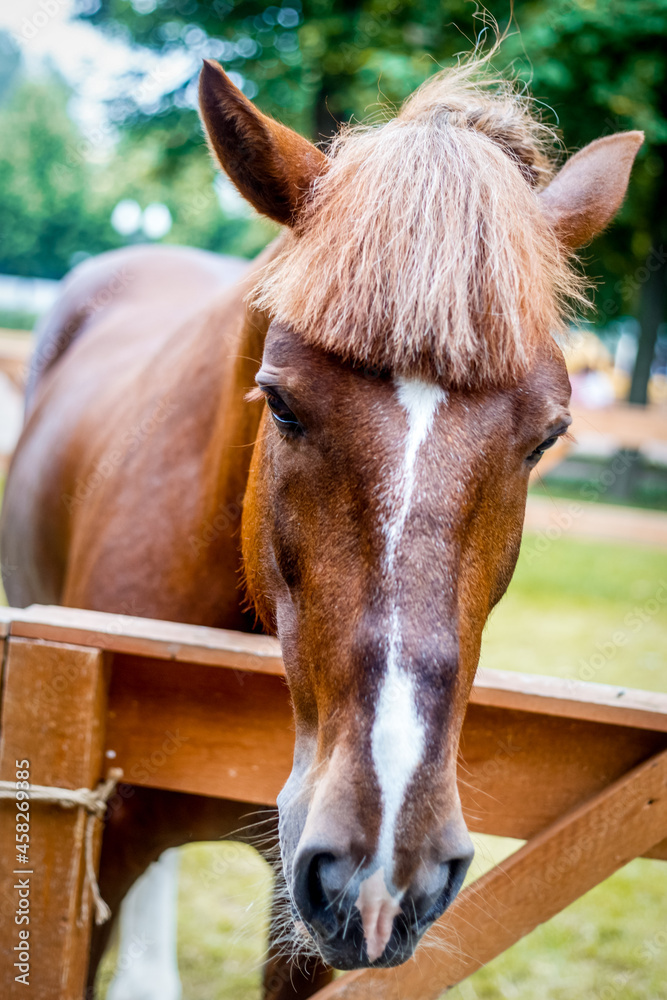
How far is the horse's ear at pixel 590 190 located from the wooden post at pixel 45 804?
1.25 metres

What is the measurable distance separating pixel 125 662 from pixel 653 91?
9685 millimetres

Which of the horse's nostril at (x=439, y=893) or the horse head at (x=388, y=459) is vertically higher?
the horse head at (x=388, y=459)

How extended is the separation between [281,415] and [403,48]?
805cm

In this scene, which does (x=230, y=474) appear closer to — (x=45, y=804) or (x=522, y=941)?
(x=45, y=804)

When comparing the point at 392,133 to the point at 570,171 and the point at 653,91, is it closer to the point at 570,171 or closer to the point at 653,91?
the point at 570,171

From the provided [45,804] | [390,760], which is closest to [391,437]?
[390,760]

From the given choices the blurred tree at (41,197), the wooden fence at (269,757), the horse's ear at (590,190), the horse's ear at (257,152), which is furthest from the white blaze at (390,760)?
the blurred tree at (41,197)

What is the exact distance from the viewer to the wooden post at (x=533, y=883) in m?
1.42

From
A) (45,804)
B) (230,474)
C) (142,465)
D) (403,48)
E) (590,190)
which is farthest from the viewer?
(403,48)

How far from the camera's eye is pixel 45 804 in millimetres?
1423

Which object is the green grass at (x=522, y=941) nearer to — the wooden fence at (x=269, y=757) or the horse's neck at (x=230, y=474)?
the wooden fence at (x=269, y=757)

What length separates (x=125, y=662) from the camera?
1.50 m

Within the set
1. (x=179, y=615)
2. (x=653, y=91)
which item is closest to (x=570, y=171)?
(x=179, y=615)

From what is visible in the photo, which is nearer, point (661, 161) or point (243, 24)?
point (243, 24)
